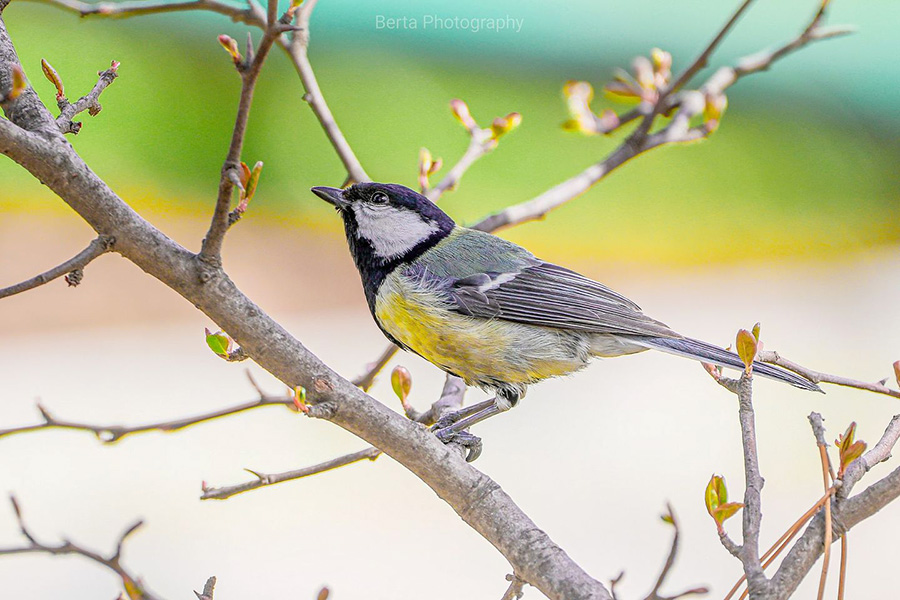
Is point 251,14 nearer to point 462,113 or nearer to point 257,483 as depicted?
point 462,113

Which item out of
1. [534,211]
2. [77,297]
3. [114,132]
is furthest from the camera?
[114,132]

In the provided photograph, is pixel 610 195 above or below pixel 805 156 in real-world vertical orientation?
below

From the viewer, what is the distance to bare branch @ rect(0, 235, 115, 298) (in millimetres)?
1061

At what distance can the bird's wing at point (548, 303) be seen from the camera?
6.23ft

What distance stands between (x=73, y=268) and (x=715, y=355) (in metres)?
1.14

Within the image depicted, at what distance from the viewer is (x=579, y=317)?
1915 mm

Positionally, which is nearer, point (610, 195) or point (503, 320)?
point (503, 320)

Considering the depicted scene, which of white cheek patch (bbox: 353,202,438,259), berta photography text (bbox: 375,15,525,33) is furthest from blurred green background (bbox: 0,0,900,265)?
white cheek patch (bbox: 353,202,438,259)

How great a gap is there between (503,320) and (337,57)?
4.81m

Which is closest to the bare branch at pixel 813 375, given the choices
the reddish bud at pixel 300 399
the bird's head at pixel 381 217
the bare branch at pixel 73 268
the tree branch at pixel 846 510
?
the tree branch at pixel 846 510

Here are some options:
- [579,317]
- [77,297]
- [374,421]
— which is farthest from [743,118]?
[374,421]

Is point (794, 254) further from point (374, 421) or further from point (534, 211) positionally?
point (374, 421)

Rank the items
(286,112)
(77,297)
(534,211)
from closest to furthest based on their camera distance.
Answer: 1. (534,211)
2. (77,297)
3. (286,112)

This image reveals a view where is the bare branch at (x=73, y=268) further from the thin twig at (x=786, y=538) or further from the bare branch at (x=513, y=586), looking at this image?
the thin twig at (x=786, y=538)
